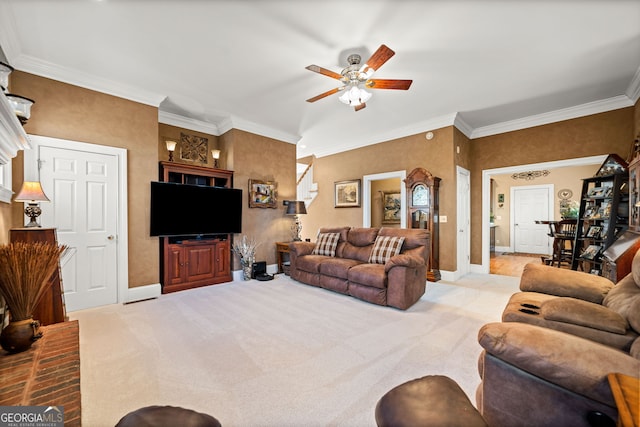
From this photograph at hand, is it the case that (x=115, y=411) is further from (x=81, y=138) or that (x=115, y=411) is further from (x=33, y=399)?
(x=81, y=138)

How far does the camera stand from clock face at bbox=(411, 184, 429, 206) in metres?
4.79

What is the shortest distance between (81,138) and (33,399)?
11.2 ft

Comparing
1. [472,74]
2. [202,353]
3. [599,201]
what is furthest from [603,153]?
[202,353]

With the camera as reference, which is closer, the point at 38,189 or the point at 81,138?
the point at 38,189

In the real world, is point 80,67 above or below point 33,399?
above

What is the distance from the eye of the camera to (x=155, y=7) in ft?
7.21

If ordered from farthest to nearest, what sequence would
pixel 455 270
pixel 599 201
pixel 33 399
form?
pixel 455 270, pixel 599 201, pixel 33 399

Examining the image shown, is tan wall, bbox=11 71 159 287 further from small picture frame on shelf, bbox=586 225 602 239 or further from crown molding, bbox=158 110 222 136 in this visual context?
small picture frame on shelf, bbox=586 225 602 239

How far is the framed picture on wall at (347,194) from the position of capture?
20.2 ft

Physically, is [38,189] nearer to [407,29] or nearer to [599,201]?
[407,29]

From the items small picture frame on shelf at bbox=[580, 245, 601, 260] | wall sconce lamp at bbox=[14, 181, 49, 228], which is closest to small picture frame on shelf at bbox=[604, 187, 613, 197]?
small picture frame on shelf at bbox=[580, 245, 601, 260]

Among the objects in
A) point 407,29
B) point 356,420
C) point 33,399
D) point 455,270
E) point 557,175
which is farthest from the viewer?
point 557,175

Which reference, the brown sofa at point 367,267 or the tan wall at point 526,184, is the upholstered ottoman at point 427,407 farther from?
the tan wall at point 526,184

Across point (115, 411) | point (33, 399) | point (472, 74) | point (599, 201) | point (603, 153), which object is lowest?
point (115, 411)
